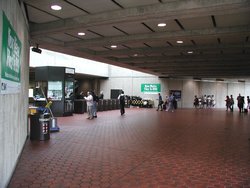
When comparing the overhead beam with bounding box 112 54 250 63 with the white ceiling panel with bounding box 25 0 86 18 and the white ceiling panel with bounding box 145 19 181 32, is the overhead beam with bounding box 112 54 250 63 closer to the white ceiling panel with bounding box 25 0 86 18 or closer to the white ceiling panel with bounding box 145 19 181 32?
the white ceiling panel with bounding box 145 19 181 32

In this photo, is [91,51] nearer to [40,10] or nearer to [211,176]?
[40,10]

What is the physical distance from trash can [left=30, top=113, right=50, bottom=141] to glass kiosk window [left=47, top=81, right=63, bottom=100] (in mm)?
8001

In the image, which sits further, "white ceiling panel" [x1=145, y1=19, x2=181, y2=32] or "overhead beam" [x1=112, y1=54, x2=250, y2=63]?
"overhead beam" [x1=112, y1=54, x2=250, y2=63]

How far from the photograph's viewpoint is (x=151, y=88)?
3175cm

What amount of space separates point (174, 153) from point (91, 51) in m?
7.88

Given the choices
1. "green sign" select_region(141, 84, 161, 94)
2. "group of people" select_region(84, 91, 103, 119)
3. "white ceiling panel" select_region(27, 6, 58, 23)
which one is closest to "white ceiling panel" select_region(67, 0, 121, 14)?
"white ceiling panel" select_region(27, 6, 58, 23)

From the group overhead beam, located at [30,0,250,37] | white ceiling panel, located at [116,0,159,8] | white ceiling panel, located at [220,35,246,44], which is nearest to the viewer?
overhead beam, located at [30,0,250,37]

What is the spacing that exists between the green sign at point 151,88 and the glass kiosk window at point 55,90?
16.6m

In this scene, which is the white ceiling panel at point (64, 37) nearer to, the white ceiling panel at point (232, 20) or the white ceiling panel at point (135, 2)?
the white ceiling panel at point (135, 2)

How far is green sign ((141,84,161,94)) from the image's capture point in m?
31.5

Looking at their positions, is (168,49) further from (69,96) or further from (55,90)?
(55,90)

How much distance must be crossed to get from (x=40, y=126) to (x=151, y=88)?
23.9m

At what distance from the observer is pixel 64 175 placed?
5.05m

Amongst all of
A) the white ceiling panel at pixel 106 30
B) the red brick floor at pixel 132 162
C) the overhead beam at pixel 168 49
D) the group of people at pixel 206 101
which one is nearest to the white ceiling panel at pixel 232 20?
the white ceiling panel at pixel 106 30
